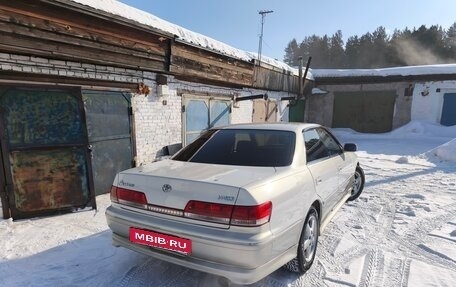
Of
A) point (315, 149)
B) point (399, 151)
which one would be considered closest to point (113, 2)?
point (315, 149)

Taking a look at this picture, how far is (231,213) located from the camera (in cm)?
194

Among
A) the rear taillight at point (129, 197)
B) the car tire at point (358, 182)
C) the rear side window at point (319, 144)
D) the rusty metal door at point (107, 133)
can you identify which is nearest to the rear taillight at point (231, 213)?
the rear taillight at point (129, 197)

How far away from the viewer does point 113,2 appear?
4883 millimetres

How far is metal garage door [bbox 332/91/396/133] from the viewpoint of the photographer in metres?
14.2

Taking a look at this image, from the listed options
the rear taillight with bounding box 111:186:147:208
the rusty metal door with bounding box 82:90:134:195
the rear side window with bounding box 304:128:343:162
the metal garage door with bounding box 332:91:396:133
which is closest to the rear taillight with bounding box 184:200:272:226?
the rear taillight with bounding box 111:186:147:208

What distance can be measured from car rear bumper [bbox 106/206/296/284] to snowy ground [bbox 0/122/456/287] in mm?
472

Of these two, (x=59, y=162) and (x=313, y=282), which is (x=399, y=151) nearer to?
(x=313, y=282)

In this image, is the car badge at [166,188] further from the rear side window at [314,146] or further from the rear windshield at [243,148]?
the rear side window at [314,146]

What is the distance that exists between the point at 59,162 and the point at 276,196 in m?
3.29

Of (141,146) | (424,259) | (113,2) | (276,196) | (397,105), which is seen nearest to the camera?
(276,196)

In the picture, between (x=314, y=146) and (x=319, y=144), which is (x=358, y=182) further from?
(x=314, y=146)

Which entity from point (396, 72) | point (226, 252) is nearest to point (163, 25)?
point (226, 252)

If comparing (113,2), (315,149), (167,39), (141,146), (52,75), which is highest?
(113,2)

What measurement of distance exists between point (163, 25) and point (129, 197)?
4450 mm
